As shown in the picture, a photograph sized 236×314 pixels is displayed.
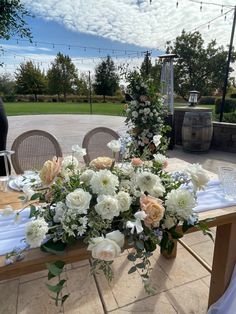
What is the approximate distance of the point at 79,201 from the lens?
68 centimetres

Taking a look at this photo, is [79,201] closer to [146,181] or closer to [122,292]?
[146,181]

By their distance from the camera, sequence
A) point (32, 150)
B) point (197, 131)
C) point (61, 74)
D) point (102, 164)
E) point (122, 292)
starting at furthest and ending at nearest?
point (61, 74), point (197, 131), point (32, 150), point (122, 292), point (102, 164)

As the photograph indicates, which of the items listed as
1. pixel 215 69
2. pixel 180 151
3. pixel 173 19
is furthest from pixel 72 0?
pixel 215 69

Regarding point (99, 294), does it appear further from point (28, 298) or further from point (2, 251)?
point (2, 251)

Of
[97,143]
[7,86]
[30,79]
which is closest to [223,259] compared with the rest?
[97,143]

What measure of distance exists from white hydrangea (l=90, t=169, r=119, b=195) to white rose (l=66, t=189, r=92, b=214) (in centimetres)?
4

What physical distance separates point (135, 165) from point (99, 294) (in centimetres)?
104

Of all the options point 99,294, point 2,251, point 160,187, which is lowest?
point 99,294

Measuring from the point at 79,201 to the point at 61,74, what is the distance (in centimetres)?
2842

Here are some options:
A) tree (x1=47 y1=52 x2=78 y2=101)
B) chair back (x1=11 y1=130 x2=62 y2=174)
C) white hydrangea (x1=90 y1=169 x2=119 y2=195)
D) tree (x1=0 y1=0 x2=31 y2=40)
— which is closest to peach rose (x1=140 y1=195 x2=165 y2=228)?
white hydrangea (x1=90 y1=169 x2=119 y2=195)

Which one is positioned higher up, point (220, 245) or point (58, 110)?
point (220, 245)

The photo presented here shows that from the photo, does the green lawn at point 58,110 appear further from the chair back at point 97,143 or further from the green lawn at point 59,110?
the chair back at point 97,143

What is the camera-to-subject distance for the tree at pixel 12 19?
3.08 meters

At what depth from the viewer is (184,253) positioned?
1.83m
